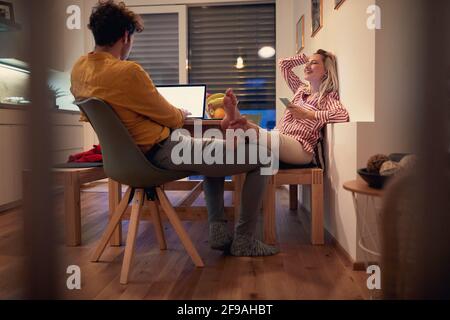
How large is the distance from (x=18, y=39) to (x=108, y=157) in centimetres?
119

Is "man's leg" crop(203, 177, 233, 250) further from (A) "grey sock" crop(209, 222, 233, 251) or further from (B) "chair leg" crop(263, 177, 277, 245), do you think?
(B) "chair leg" crop(263, 177, 277, 245)

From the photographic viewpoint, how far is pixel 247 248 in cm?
192

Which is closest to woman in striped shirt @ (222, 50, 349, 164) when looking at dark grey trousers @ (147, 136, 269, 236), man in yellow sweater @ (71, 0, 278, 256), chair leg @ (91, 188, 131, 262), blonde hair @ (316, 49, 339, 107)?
blonde hair @ (316, 49, 339, 107)

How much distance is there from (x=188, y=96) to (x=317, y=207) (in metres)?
1.02

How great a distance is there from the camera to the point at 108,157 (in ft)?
5.32

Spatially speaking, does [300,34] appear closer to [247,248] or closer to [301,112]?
[301,112]

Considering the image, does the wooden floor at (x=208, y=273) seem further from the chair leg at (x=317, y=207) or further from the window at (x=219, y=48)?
the window at (x=219, y=48)

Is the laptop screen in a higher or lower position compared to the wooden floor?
higher

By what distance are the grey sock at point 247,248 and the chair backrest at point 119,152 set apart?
1.56 feet

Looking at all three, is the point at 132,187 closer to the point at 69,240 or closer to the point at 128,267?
the point at 128,267

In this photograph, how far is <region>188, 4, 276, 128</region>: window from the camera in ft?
14.3

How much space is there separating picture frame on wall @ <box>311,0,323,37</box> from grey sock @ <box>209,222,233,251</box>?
1543mm

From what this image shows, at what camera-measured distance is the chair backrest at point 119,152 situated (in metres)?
1.49
